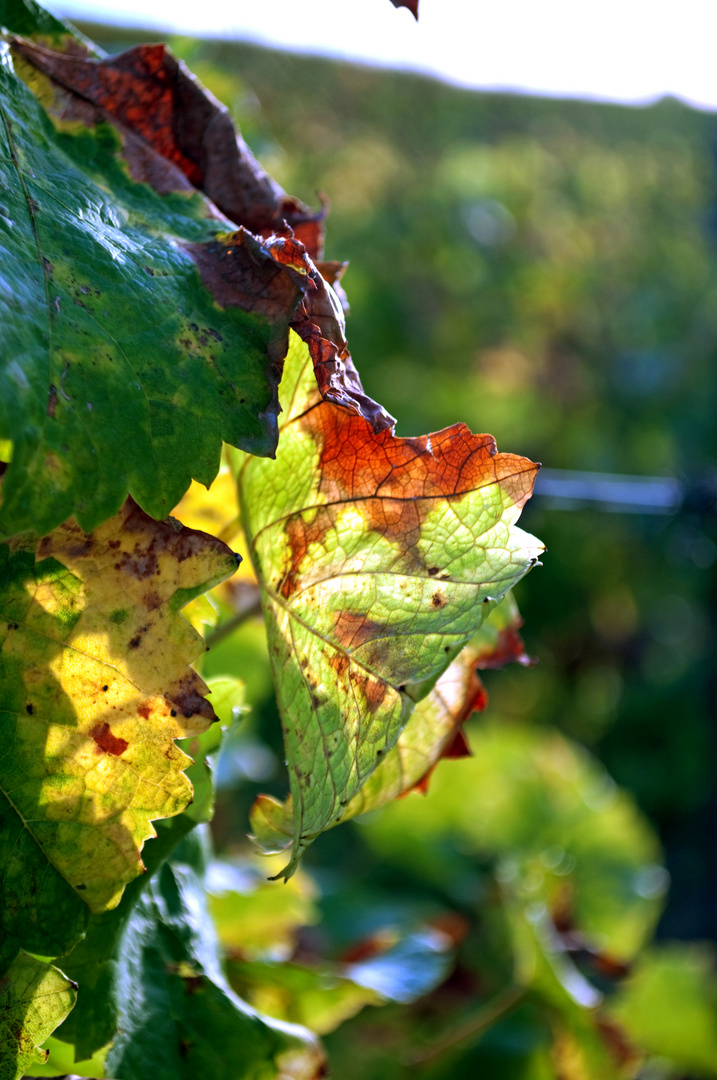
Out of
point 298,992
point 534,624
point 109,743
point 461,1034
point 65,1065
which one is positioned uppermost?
point 109,743

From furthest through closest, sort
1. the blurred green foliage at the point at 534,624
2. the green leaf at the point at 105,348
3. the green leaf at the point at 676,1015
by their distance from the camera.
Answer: the green leaf at the point at 676,1015, the blurred green foliage at the point at 534,624, the green leaf at the point at 105,348

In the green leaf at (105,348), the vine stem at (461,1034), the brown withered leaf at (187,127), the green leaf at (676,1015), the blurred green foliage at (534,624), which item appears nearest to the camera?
the green leaf at (105,348)

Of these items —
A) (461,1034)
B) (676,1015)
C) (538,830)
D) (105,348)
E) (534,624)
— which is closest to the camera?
(105,348)

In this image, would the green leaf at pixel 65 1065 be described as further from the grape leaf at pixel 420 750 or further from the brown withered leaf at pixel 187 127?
the brown withered leaf at pixel 187 127

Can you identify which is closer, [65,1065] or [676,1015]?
[65,1065]

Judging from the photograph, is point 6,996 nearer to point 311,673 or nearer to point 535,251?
point 311,673

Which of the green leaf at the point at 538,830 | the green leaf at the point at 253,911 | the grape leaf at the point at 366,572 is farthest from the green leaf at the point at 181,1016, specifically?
the green leaf at the point at 538,830

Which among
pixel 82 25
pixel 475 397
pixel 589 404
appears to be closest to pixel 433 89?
pixel 82 25

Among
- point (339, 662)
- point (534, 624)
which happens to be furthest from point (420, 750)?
point (534, 624)

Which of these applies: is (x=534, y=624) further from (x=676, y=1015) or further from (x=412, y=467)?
(x=412, y=467)
